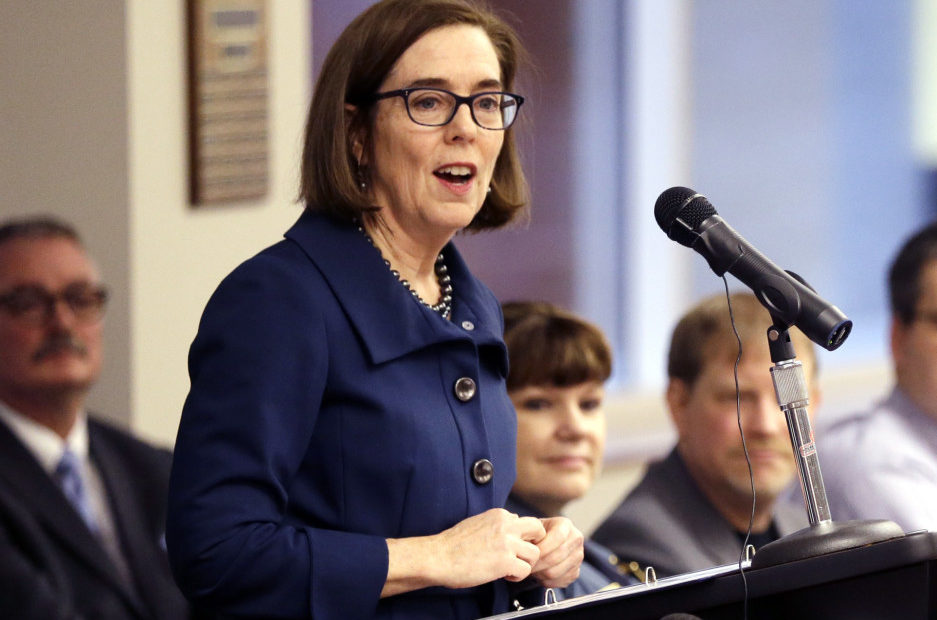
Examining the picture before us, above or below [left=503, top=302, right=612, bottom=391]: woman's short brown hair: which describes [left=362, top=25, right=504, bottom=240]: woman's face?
above

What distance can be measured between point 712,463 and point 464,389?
1.30 metres

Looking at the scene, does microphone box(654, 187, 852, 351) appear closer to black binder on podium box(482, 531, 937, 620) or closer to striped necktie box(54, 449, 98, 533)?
black binder on podium box(482, 531, 937, 620)

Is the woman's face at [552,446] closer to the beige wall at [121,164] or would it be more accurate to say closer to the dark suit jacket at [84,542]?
the dark suit jacket at [84,542]

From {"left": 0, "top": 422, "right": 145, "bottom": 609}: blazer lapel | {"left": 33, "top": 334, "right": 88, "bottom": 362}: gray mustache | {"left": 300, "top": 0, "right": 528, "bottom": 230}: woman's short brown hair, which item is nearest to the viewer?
{"left": 300, "top": 0, "right": 528, "bottom": 230}: woman's short brown hair

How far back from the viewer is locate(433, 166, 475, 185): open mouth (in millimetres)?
1602

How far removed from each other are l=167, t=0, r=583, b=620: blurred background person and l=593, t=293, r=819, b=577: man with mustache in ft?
3.37

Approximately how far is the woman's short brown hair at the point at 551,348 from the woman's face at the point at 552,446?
2 cm

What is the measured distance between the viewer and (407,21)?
62.4 inches

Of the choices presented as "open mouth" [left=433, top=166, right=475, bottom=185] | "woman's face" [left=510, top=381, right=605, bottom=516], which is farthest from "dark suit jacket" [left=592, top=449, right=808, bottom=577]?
"open mouth" [left=433, top=166, right=475, bottom=185]

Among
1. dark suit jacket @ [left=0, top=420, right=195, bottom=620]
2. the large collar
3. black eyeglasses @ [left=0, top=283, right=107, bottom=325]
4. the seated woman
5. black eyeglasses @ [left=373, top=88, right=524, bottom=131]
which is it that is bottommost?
dark suit jacket @ [left=0, top=420, right=195, bottom=620]

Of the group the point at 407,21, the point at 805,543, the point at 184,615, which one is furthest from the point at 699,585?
the point at 184,615

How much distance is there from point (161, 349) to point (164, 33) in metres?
0.81

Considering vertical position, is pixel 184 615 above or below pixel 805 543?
below

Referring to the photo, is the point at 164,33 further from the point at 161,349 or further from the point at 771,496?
the point at 771,496
